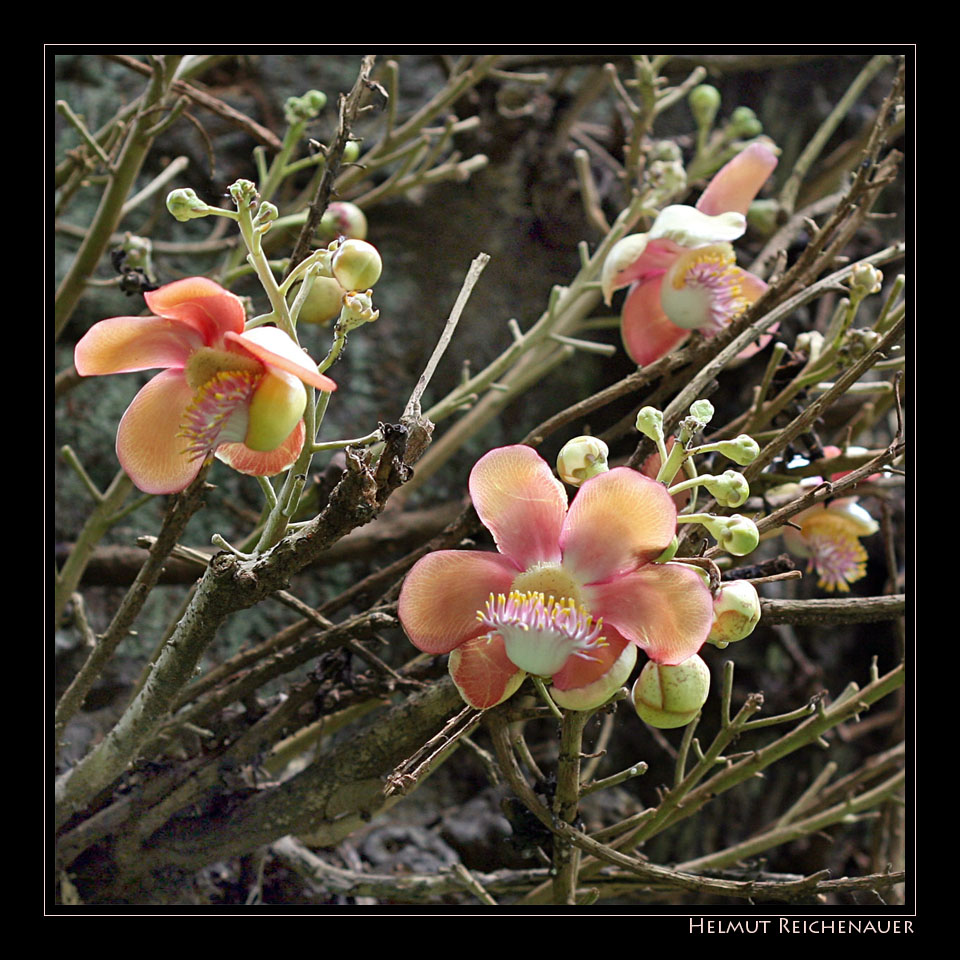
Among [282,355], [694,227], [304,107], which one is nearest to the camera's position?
[282,355]

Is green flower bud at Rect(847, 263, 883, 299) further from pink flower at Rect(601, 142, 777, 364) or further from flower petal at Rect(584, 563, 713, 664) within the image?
flower petal at Rect(584, 563, 713, 664)

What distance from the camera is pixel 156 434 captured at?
46cm

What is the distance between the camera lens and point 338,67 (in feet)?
3.58

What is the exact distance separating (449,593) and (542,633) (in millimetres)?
62

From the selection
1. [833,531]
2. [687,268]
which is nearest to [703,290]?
[687,268]

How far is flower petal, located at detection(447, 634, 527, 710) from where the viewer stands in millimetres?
454

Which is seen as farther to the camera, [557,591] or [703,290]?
[703,290]

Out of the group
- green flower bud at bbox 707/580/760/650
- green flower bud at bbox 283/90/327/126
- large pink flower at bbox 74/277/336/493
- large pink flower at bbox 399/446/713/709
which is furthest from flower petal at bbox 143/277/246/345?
green flower bud at bbox 283/90/327/126

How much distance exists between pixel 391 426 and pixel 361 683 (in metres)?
0.29

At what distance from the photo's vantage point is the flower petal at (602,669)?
431 millimetres

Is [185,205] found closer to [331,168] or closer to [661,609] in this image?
[331,168]

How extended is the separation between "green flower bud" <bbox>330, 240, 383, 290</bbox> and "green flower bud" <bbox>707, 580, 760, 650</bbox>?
8.3 inches

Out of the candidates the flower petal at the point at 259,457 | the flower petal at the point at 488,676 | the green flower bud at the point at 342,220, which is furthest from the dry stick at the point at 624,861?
the green flower bud at the point at 342,220
